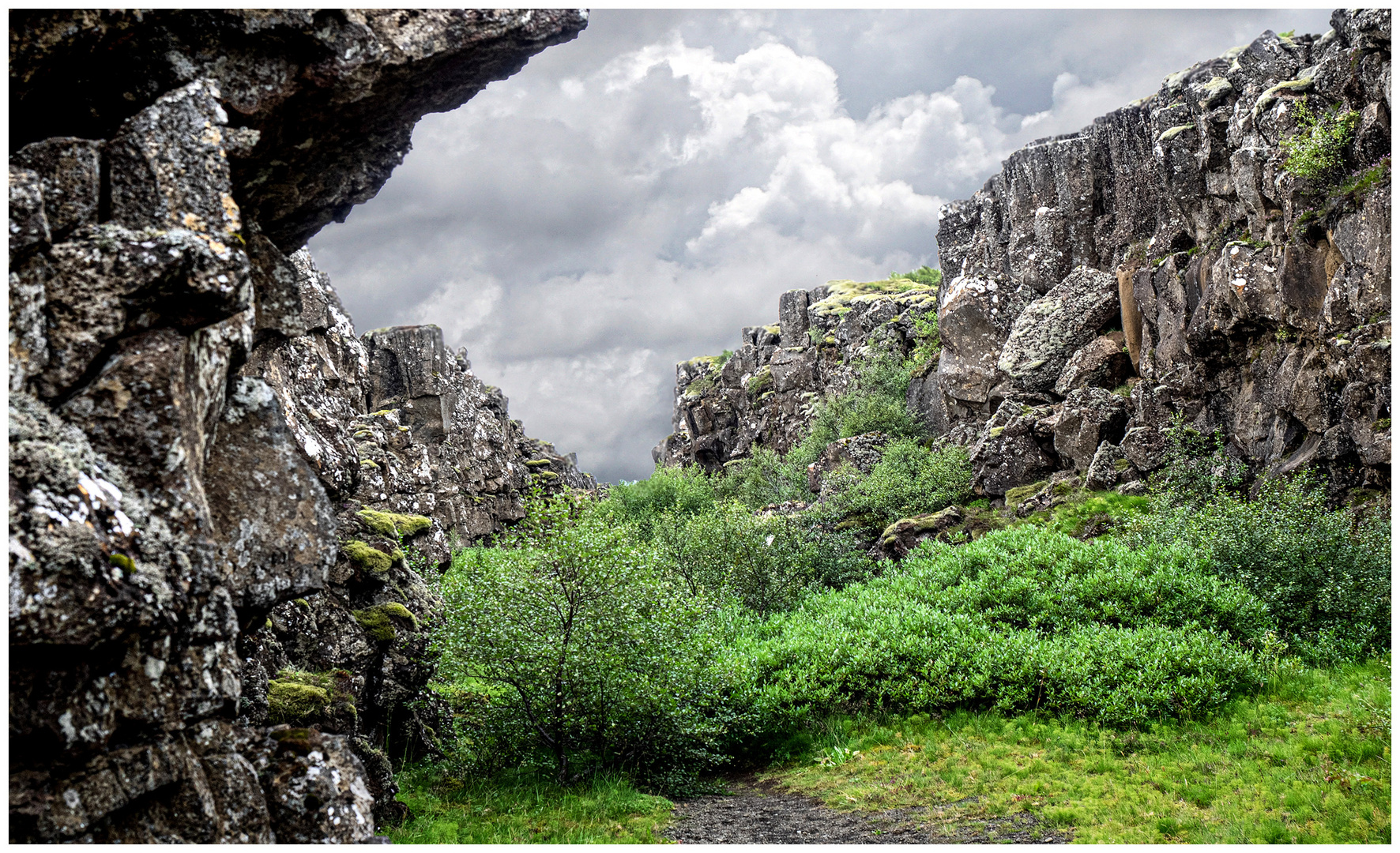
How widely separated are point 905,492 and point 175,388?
1632 inches

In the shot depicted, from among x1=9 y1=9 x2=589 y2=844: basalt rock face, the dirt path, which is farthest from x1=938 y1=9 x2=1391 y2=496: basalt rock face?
x1=9 y1=9 x2=589 y2=844: basalt rock face

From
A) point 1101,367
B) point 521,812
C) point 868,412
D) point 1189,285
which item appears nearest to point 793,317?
point 868,412

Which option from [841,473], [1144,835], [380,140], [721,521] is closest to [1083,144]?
[841,473]

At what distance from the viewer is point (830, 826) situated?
51.6 feet

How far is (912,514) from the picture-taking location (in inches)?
1746

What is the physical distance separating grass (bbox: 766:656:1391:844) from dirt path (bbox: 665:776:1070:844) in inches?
13.3

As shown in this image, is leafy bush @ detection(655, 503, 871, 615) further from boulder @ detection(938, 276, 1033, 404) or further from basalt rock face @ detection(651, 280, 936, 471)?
basalt rock face @ detection(651, 280, 936, 471)

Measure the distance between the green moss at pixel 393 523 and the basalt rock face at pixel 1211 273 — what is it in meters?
30.0

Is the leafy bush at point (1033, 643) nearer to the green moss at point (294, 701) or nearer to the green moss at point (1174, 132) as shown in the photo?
the green moss at point (294, 701)

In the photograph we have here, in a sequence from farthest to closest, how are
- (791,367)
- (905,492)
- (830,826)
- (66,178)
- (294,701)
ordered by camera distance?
(791,367) < (905,492) < (830,826) < (294,701) < (66,178)

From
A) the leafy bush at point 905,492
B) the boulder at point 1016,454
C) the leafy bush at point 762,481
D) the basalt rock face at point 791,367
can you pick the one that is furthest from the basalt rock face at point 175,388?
the basalt rock face at point 791,367

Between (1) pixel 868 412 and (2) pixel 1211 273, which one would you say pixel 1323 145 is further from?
(1) pixel 868 412

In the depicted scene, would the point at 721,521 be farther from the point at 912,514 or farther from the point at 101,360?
the point at 101,360

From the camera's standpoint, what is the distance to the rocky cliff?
28.5m
